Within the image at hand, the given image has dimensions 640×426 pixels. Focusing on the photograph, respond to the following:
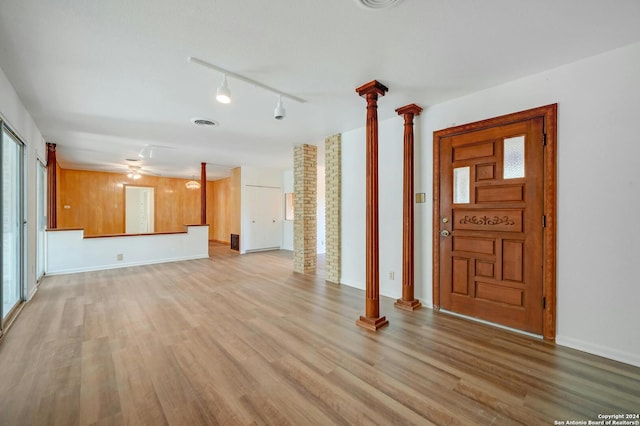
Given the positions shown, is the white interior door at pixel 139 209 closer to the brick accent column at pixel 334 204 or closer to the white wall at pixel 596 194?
the brick accent column at pixel 334 204

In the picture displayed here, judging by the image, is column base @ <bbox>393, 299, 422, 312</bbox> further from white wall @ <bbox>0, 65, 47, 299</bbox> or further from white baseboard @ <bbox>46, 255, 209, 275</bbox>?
white baseboard @ <bbox>46, 255, 209, 275</bbox>

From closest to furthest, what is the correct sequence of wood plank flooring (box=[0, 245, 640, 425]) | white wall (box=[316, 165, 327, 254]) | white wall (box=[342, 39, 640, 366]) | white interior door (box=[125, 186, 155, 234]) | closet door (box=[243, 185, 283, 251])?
wood plank flooring (box=[0, 245, 640, 425]), white wall (box=[342, 39, 640, 366]), closet door (box=[243, 185, 283, 251]), white wall (box=[316, 165, 327, 254]), white interior door (box=[125, 186, 155, 234])

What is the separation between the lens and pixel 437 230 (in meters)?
3.30

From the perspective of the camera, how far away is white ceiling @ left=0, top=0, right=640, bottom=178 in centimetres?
179

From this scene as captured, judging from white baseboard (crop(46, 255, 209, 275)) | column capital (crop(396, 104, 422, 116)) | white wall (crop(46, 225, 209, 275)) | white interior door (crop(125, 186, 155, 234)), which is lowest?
white baseboard (crop(46, 255, 209, 275))

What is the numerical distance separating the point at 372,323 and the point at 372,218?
3.68ft

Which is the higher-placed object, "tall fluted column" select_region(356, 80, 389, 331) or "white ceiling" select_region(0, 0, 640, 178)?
"white ceiling" select_region(0, 0, 640, 178)

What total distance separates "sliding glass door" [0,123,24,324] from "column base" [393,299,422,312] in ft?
15.2

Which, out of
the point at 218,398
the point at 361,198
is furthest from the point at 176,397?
the point at 361,198

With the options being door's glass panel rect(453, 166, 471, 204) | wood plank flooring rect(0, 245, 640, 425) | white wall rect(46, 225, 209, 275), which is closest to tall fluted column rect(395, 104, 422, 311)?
wood plank flooring rect(0, 245, 640, 425)

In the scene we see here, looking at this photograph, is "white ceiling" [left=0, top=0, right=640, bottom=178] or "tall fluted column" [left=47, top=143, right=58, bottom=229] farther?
"tall fluted column" [left=47, top=143, right=58, bottom=229]

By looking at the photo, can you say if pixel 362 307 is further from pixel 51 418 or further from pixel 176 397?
pixel 51 418

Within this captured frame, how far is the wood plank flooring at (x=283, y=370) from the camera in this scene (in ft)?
5.40

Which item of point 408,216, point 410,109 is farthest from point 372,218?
point 410,109
